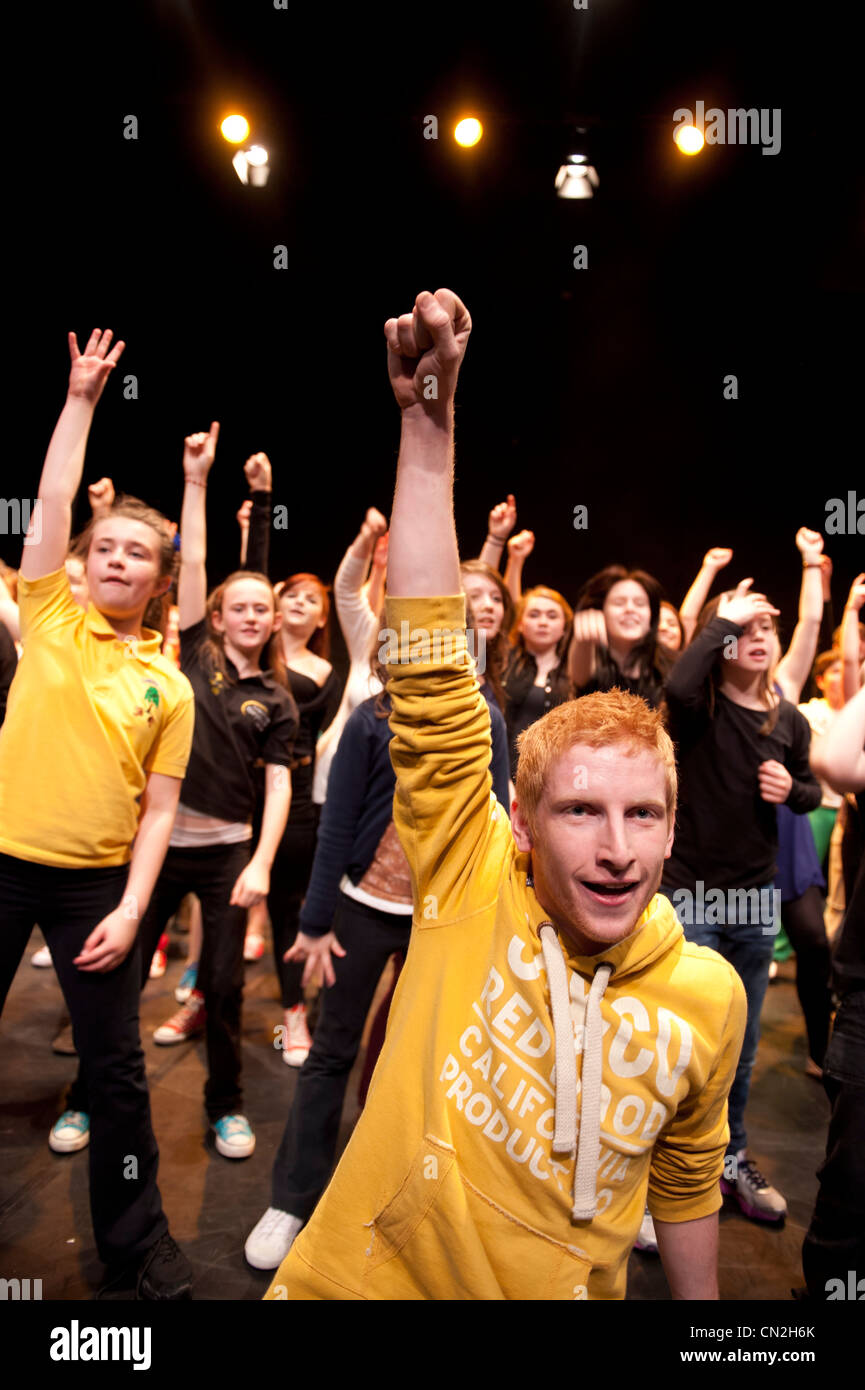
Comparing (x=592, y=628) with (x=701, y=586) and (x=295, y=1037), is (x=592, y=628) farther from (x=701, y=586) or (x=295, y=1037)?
(x=295, y=1037)

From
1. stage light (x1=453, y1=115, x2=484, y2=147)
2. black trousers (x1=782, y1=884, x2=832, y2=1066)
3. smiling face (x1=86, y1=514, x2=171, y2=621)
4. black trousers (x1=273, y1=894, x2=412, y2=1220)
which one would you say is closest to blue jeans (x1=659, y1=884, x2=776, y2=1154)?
black trousers (x1=782, y1=884, x2=832, y2=1066)

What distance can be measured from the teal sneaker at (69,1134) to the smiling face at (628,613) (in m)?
2.45

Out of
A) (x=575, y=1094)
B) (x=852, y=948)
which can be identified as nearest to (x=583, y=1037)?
(x=575, y=1094)

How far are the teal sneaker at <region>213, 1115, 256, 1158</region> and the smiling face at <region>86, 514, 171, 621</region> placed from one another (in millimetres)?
1750

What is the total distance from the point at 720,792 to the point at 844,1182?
3.69 ft

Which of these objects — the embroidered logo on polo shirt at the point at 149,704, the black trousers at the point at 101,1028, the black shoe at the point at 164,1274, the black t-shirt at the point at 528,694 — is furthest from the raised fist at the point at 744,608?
the black shoe at the point at 164,1274

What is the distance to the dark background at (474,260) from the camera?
3475mm

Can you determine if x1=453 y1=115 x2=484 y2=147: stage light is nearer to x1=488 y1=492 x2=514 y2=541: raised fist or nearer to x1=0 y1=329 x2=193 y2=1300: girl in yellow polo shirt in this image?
x1=488 y1=492 x2=514 y2=541: raised fist

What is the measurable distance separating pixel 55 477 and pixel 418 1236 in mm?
1667
